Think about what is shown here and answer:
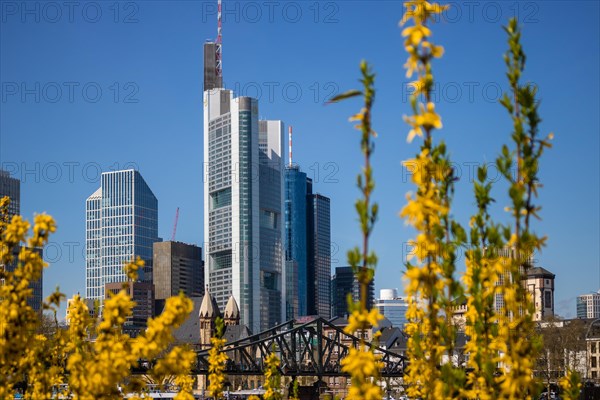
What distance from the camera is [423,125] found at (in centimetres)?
1080

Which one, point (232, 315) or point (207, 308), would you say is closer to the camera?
point (207, 308)

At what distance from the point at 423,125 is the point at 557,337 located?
418 ft

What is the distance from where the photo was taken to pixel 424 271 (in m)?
10.9

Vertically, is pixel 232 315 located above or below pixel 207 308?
below

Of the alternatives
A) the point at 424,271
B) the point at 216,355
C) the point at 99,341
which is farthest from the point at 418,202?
the point at 216,355

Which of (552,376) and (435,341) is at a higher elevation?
(435,341)

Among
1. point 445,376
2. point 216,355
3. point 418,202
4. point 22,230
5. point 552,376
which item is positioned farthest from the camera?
point 552,376

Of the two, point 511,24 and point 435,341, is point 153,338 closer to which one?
point 435,341

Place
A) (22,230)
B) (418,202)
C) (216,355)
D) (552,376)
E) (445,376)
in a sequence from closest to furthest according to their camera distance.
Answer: (418,202)
(445,376)
(22,230)
(216,355)
(552,376)

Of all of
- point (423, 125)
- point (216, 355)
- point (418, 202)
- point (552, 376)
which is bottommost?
point (552, 376)

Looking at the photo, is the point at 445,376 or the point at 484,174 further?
the point at 484,174

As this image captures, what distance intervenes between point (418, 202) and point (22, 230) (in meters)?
5.28

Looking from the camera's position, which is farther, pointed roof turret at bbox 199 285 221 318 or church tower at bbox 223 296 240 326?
church tower at bbox 223 296 240 326

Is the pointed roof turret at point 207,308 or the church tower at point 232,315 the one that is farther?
the church tower at point 232,315
